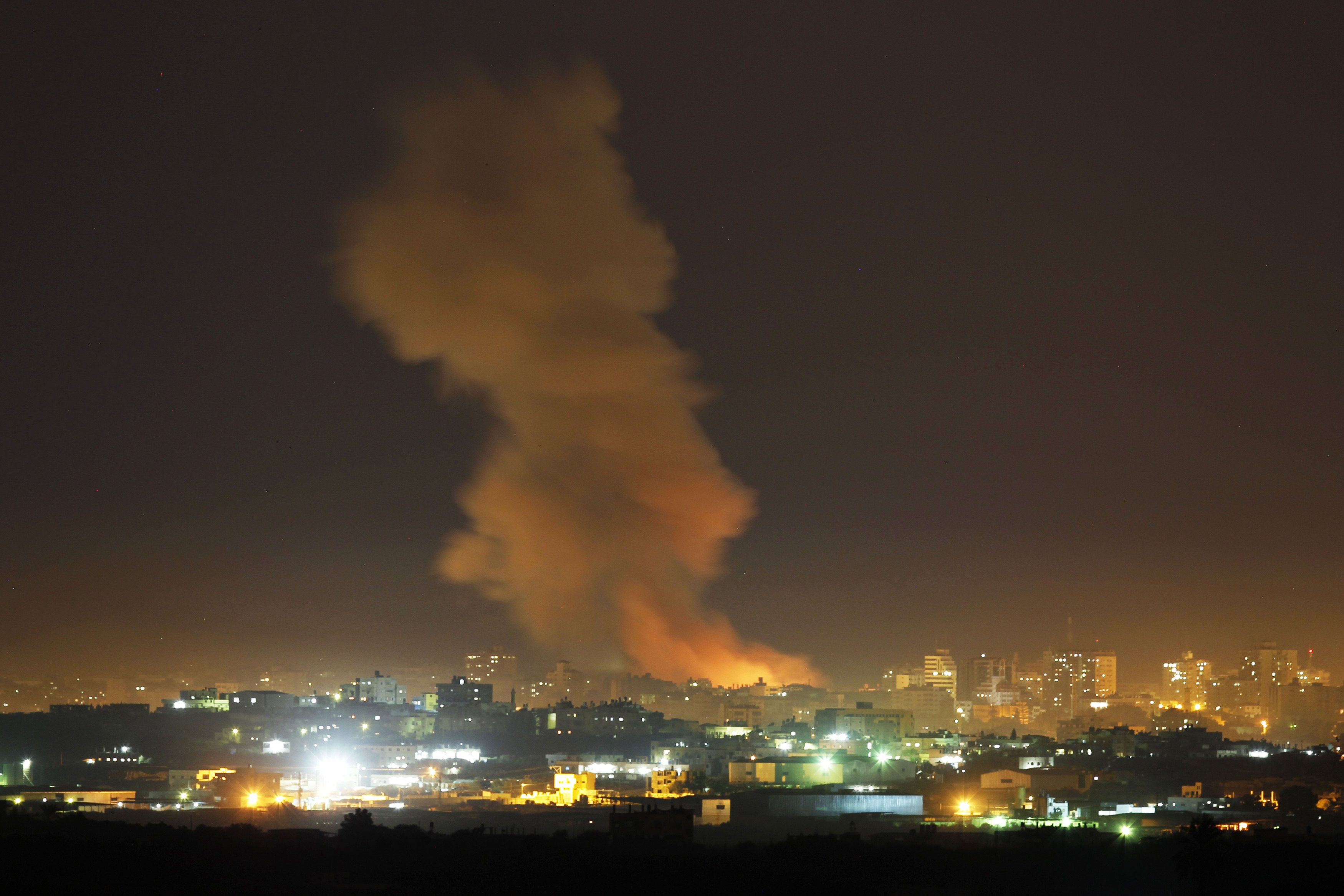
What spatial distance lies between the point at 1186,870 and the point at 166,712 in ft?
194

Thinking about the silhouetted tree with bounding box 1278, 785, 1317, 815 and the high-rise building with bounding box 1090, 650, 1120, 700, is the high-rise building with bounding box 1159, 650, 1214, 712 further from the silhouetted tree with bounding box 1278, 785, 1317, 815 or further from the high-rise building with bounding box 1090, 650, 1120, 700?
the silhouetted tree with bounding box 1278, 785, 1317, 815

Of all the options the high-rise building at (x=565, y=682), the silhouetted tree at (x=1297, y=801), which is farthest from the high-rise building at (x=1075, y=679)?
the silhouetted tree at (x=1297, y=801)

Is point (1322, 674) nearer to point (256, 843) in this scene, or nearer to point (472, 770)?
point (472, 770)

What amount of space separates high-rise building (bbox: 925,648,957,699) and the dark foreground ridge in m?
85.1

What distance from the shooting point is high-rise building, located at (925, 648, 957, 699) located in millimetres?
118125

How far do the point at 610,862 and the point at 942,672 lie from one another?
317 ft

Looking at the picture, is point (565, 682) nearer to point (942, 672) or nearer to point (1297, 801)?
point (942, 672)

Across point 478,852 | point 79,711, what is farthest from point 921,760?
point 79,711

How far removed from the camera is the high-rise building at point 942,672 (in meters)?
118

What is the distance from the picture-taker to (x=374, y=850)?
27531mm

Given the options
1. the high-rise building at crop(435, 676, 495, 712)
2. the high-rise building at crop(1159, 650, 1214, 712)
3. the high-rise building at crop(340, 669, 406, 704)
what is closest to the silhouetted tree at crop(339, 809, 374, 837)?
the high-rise building at crop(435, 676, 495, 712)

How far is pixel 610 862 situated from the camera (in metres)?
26.8

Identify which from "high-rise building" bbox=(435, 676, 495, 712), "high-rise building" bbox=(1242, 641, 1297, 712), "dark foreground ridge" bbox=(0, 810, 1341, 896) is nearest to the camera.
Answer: "dark foreground ridge" bbox=(0, 810, 1341, 896)

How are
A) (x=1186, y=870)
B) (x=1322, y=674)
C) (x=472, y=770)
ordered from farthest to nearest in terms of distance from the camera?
1. (x=1322, y=674)
2. (x=472, y=770)
3. (x=1186, y=870)
